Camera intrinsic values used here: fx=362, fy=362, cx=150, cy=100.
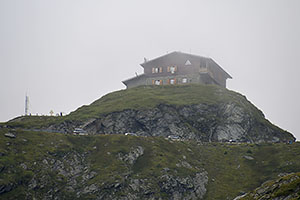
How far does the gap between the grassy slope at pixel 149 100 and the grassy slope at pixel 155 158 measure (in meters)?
21.2

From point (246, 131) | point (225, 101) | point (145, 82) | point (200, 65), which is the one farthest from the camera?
point (145, 82)

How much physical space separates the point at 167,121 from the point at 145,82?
131 ft

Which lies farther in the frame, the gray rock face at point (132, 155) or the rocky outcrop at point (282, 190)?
the gray rock face at point (132, 155)

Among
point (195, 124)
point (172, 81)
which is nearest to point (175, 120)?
point (195, 124)

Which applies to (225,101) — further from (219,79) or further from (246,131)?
(219,79)

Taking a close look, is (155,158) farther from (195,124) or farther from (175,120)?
(195,124)

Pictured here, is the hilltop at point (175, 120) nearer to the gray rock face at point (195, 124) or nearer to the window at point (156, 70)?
the gray rock face at point (195, 124)

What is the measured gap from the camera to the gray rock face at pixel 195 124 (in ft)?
331

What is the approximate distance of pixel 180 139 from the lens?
9538cm

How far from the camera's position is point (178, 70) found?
134m

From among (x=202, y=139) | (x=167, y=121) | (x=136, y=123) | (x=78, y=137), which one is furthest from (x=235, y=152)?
(x=78, y=137)

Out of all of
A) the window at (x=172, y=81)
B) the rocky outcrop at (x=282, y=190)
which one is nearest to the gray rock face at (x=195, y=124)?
the window at (x=172, y=81)

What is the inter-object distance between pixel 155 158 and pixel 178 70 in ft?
199

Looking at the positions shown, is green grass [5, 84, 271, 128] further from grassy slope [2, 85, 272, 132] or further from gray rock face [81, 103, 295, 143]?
gray rock face [81, 103, 295, 143]
